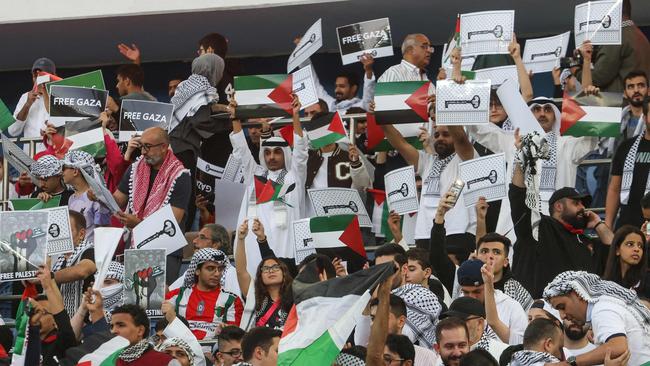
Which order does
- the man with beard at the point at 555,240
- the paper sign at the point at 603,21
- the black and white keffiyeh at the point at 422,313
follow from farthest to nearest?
the paper sign at the point at 603,21
the man with beard at the point at 555,240
the black and white keffiyeh at the point at 422,313

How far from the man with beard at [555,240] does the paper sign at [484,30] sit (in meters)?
1.85

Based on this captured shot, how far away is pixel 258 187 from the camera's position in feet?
48.5

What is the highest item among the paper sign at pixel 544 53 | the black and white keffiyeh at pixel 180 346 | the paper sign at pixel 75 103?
the paper sign at pixel 544 53

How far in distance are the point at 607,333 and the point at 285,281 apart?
3.33 metres

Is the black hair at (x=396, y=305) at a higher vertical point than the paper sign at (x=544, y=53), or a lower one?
lower

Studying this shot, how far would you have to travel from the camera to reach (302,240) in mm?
13859

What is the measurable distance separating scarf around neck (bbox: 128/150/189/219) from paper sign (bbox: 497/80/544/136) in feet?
8.78

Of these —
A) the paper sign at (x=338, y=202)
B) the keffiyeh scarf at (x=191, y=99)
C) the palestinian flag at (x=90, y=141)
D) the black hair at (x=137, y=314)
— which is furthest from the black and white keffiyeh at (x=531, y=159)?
the palestinian flag at (x=90, y=141)

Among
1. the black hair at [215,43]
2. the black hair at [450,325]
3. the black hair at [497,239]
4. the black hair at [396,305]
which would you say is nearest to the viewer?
the black hair at [450,325]

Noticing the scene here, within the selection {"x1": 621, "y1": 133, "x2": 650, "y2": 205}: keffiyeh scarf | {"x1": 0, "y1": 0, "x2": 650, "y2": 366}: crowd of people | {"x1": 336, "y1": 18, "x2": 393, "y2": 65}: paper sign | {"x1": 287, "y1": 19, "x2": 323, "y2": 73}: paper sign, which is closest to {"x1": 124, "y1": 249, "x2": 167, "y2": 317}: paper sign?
{"x1": 0, "y1": 0, "x2": 650, "y2": 366}: crowd of people

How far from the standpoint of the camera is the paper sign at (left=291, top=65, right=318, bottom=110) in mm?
14836

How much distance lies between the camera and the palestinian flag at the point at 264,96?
1520cm

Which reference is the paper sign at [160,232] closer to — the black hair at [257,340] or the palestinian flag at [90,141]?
the palestinian flag at [90,141]

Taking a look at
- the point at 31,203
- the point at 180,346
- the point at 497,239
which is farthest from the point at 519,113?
the point at 31,203
